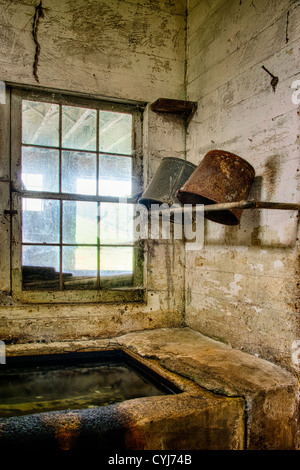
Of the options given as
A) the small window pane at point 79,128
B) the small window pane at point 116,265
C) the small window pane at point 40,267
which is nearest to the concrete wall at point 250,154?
the small window pane at point 116,265

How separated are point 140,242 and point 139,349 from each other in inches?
37.6

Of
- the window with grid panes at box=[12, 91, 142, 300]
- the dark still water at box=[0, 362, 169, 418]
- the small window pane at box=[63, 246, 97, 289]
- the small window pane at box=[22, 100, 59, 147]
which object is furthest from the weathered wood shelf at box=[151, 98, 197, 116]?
the dark still water at box=[0, 362, 169, 418]

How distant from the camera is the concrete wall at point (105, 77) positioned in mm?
2621

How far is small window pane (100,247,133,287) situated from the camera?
9.57ft

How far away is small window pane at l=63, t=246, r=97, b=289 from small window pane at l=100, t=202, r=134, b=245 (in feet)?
0.56

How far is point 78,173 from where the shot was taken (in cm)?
285

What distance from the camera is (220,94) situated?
2668 mm

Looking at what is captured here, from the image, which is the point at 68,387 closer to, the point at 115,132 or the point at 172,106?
the point at 115,132

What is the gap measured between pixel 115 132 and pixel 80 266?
1205mm

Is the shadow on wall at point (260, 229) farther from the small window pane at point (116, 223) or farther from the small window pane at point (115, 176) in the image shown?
the small window pane at point (115, 176)

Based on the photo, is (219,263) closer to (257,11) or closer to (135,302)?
(135,302)

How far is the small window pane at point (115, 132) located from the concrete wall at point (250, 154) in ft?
1.89

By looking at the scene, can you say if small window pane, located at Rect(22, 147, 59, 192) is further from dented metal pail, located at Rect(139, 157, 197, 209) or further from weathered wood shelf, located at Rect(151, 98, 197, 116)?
weathered wood shelf, located at Rect(151, 98, 197, 116)

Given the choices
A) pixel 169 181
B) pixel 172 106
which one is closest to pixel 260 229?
pixel 169 181
